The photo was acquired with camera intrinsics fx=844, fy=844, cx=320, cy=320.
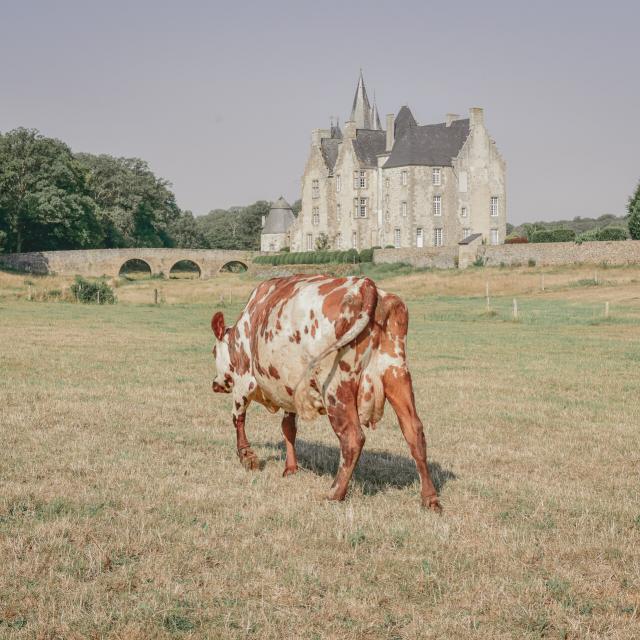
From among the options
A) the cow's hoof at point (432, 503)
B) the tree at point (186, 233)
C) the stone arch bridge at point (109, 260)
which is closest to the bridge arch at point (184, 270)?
the stone arch bridge at point (109, 260)

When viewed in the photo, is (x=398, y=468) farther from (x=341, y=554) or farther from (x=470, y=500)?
(x=341, y=554)

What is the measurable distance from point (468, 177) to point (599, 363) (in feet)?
216

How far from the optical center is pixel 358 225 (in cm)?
9081

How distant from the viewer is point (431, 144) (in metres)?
84.0

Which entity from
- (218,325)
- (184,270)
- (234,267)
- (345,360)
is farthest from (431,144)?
(345,360)

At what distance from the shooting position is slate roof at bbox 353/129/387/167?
89875 mm

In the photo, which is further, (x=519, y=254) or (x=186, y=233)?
(x=186, y=233)

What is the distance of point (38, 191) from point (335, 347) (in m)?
86.3

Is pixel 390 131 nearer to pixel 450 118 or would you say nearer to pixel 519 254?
pixel 450 118

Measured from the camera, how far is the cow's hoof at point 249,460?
29.9 feet

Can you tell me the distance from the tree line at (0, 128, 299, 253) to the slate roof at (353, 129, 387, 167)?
98.5 feet

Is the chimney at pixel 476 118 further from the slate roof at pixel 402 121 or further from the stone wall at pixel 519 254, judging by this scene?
the stone wall at pixel 519 254

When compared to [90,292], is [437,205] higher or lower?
higher

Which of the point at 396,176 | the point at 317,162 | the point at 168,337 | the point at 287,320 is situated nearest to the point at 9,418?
the point at 287,320
